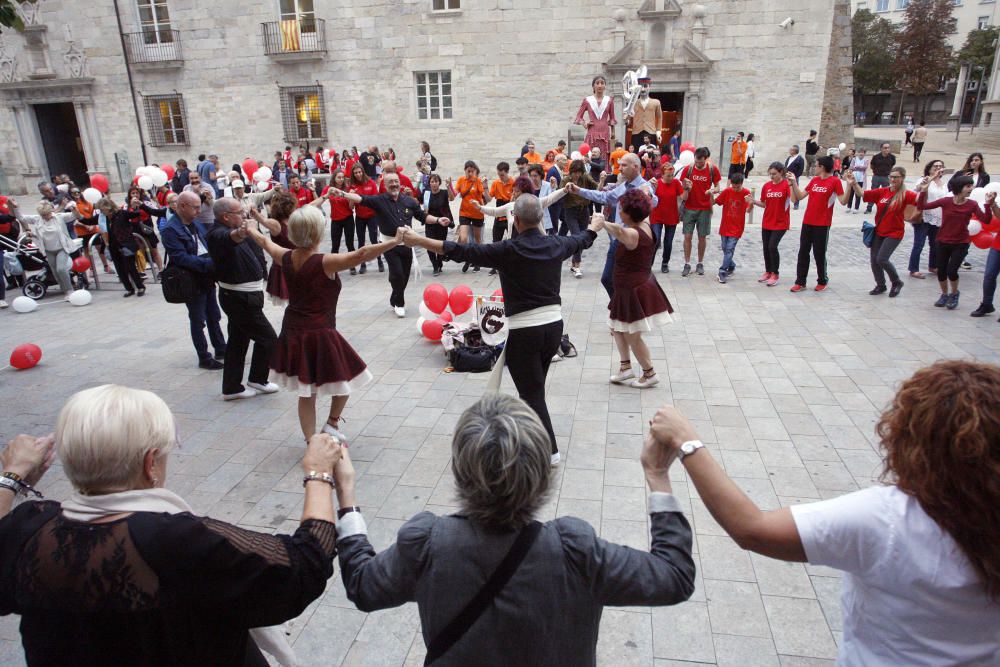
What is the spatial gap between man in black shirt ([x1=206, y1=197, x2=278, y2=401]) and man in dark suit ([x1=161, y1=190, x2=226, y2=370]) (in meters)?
0.29

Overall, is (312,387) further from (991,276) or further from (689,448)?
(991,276)

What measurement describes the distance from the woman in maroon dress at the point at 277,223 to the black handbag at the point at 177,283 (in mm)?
932

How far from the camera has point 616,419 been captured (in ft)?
17.1

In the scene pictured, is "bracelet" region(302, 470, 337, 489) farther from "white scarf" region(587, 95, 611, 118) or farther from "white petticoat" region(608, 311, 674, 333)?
"white scarf" region(587, 95, 611, 118)

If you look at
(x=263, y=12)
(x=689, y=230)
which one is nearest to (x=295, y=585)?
(x=689, y=230)

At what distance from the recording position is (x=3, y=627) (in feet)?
10.2

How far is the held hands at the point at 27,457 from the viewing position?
167cm

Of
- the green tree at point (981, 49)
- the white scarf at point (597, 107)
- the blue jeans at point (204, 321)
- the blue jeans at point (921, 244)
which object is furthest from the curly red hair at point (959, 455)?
the green tree at point (981, 49)

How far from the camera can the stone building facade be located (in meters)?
18.7

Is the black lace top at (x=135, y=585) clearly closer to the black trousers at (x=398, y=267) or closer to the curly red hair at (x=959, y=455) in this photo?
the curly red hair at (x=959, y=455)

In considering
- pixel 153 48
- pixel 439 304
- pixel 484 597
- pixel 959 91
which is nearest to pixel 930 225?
pixel 439 304

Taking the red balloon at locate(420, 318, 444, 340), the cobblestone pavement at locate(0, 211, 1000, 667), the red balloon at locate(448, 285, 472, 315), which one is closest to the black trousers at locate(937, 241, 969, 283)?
the cobblestone pavement at locate(0, 211, 1000, 667)

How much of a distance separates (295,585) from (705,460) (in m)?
1.10

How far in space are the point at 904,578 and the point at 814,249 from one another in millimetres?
8481
